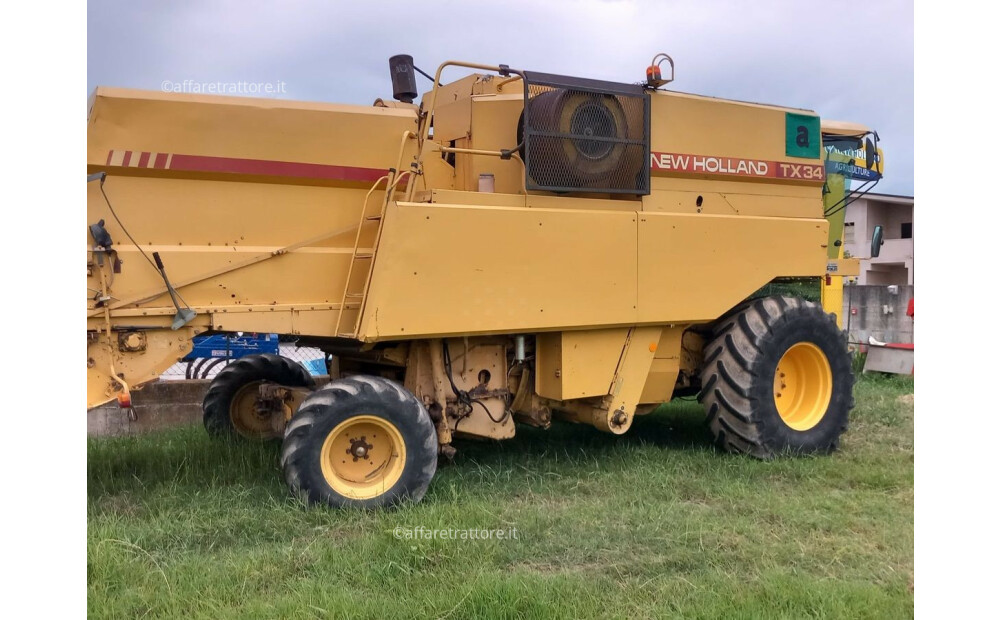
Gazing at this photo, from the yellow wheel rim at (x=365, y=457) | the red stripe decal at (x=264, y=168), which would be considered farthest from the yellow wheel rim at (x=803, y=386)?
the red stripe decal at (x=264, y=168)

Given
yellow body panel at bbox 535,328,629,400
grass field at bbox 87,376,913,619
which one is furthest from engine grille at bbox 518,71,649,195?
grass field at bbox 87,376,913,619

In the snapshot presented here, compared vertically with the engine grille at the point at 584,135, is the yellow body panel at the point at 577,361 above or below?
below

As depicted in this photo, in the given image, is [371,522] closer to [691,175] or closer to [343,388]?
[343,388]

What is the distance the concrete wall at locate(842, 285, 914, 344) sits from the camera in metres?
13.7

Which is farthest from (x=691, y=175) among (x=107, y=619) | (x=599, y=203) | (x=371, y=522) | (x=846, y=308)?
(x=846, y=308)

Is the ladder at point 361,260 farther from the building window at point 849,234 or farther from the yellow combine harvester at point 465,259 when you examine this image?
the building window at point 849,234

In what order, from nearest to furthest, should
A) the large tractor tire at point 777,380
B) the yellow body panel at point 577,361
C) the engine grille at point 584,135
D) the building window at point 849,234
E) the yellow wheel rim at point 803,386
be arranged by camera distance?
the engine grille at point 584,135, the yellow body panel at point 577,361, the large tractor tire at point 777,380, the yellow wheel rim at point 803,386, the building window at point 849,234

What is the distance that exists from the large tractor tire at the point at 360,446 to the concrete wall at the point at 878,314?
422 inches

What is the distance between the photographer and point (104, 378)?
16.1 ft

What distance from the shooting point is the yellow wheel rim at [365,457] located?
5.08 meters

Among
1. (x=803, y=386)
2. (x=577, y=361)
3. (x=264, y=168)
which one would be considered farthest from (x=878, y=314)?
(x=264, y=168)

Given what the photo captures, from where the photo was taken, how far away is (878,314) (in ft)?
46.4

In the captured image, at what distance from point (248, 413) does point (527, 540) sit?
11.3ft

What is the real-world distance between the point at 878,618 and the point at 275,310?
376cm
